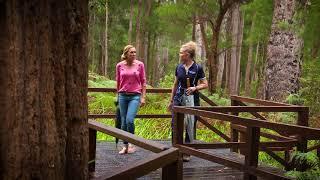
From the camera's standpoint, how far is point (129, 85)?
7547 millimetres

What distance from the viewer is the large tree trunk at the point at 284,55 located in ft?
37.1

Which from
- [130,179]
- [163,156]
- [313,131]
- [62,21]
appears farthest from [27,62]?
[313,131]

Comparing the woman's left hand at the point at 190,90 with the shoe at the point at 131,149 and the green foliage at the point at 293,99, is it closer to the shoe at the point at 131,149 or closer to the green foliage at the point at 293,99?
the shoe at the point at 131,149

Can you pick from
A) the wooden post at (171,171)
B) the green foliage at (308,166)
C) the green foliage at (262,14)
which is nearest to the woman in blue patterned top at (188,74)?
the green foliage at (308,166)

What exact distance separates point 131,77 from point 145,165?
4.69 meters

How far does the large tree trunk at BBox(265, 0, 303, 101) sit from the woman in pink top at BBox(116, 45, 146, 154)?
4.99 meters

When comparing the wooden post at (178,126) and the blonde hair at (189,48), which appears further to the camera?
the blonde hair at (189,48)

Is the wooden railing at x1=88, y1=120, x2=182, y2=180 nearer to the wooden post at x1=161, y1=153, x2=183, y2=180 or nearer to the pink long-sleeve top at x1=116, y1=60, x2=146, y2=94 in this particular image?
the wooden post at x1=161, y1=153, x2=183, y2=180

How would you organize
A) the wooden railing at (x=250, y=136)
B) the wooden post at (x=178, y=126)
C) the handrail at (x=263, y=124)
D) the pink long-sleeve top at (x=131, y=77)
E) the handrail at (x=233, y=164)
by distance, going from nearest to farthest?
the handrail at (x=263, y=124) < the wooden railing at (x=250, y=136) < the handrail at (x=233, y=164) < the wooden post at (x=178, y=126) < the pink long-sleeve top at (x=131, y=77)

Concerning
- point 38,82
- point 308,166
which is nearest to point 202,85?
point 308,166

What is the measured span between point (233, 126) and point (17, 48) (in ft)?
21.6

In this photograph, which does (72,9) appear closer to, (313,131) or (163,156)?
(163,156)

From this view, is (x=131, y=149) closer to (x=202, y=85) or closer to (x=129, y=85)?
(x=129, y=85)

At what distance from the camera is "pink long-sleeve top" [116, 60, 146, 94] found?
7543 millimetres
